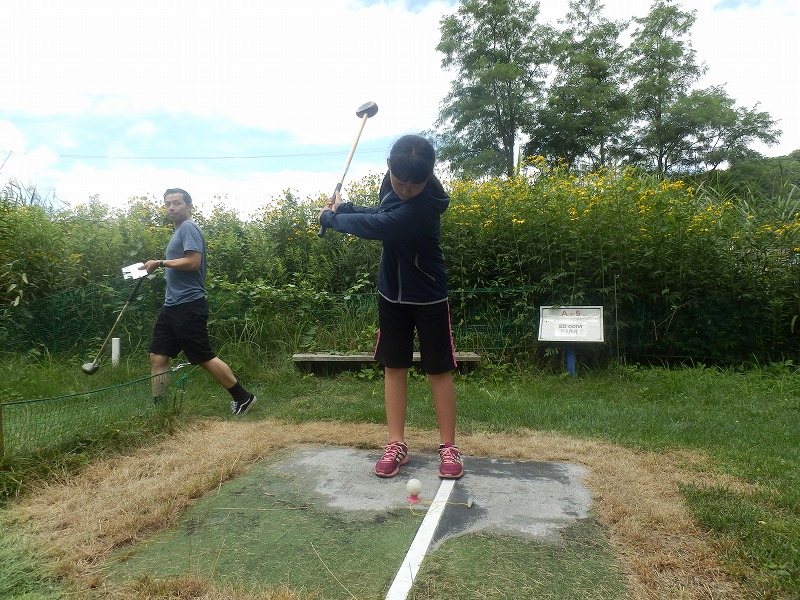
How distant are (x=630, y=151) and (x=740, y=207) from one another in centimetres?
1786

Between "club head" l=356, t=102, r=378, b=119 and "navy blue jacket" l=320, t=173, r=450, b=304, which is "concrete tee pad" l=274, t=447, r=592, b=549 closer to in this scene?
"navy blue jacket" l=320, t=173, r=450, b=304

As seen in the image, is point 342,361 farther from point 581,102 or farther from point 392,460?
point 581,102

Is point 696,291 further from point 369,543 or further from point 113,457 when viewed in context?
point 113,457

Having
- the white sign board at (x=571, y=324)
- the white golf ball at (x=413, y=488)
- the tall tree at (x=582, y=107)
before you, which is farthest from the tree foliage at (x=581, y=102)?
the white golf ball at (x=413, y=488)

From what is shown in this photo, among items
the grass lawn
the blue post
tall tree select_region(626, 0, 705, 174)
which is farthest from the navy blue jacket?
tall tree select_region(626, 0, 705, 174)

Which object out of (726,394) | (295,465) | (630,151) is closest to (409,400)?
(295,465)

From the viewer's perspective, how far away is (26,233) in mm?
6258

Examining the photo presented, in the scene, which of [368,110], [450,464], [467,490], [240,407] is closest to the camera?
[467,490]

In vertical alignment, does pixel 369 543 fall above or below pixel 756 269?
below

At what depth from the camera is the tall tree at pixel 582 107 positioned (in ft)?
71.4

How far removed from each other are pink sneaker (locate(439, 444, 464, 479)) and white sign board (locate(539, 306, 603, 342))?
3165 mm

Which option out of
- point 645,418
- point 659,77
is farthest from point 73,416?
point 659,77

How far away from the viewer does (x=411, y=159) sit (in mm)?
2555

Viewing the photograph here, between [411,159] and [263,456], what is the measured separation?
1.91 metres
